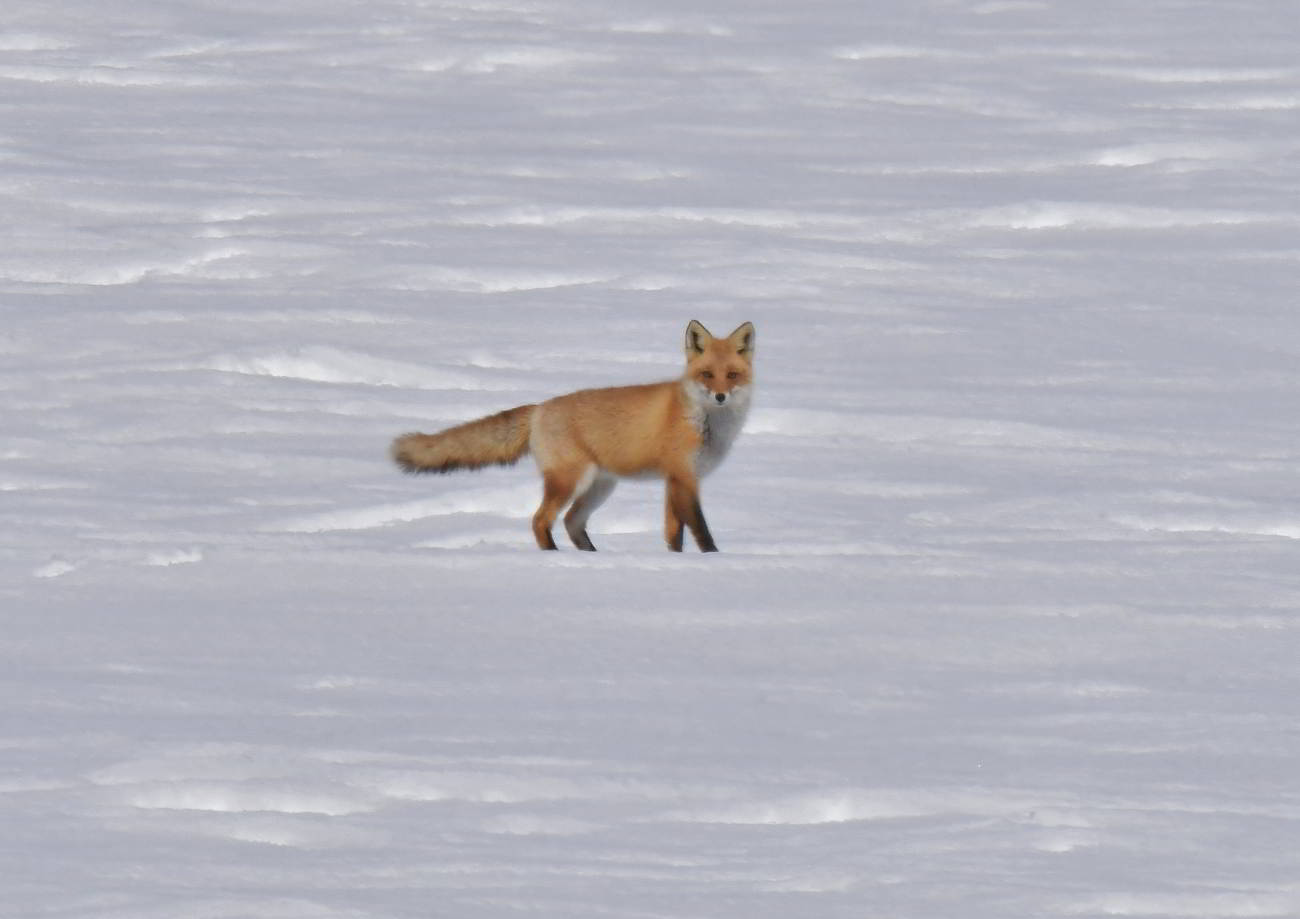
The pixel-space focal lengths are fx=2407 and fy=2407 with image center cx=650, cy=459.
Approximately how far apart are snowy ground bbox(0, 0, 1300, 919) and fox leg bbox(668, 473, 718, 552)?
0.87 ft

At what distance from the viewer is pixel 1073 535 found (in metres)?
6.98

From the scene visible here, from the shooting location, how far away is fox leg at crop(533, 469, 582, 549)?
6949 mm

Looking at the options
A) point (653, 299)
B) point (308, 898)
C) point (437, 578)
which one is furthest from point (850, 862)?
point (653, 299)

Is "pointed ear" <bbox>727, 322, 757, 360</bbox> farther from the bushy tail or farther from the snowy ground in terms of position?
the bushy tail

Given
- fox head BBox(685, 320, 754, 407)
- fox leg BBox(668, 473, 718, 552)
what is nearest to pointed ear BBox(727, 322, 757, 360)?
fox head BBox(685, 320, 754, 407)

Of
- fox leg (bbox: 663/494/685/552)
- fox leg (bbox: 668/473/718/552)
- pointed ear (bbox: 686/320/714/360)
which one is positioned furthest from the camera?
pointed ear (bbox: 686/320/714/360)

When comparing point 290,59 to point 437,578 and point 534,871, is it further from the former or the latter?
point 534,871

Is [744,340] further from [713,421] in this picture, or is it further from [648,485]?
[648,485]

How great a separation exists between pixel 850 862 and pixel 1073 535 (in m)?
3.16

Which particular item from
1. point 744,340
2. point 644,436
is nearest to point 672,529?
point 644,436

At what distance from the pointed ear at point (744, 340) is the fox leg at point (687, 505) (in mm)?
473

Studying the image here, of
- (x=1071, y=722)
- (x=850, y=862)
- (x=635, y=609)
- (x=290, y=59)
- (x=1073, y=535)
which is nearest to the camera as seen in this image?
(x=850, y=862)

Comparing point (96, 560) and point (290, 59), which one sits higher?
point (290, 59)

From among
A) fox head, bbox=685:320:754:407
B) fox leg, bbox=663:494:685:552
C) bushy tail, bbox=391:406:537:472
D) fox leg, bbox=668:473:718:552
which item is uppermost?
fox head, bbox=685:320:754:407
